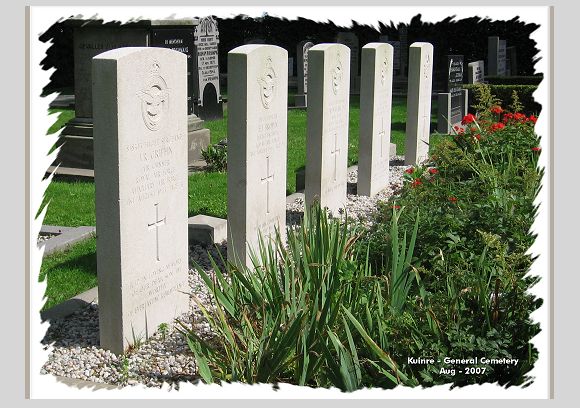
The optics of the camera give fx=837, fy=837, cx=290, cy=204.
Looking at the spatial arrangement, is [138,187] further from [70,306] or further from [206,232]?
[206,232]

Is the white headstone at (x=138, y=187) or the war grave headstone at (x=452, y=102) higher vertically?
the war grave headstone at (x=452, y=102)

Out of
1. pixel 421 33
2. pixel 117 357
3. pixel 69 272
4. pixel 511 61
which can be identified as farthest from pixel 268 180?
pixel 421 33

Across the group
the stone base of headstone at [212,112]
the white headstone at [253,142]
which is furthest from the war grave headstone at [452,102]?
the white headstone at [253,142]

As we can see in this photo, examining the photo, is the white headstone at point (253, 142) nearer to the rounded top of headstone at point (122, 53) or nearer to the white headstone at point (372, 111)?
the rounded top of headstone at point (122, 53)

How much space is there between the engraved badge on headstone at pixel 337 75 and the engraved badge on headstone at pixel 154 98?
9.77ft

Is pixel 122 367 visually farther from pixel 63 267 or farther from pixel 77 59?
pixel 77 59

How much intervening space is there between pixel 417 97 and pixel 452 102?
12.3 feet

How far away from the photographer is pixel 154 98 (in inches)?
206

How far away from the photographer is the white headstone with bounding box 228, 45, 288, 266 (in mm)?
6324

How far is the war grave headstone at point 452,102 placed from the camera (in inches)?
568

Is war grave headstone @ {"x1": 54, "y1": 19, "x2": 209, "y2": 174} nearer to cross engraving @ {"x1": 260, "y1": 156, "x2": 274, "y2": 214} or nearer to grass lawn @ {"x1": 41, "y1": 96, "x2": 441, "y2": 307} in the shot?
grass lawn @ {"x1": 41, "y1": 96, "x2": 441, "y2": 307}

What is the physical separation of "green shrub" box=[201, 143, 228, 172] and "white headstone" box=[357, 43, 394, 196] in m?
2.10

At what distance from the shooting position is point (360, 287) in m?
4.93

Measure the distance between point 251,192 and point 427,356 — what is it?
2589mm
